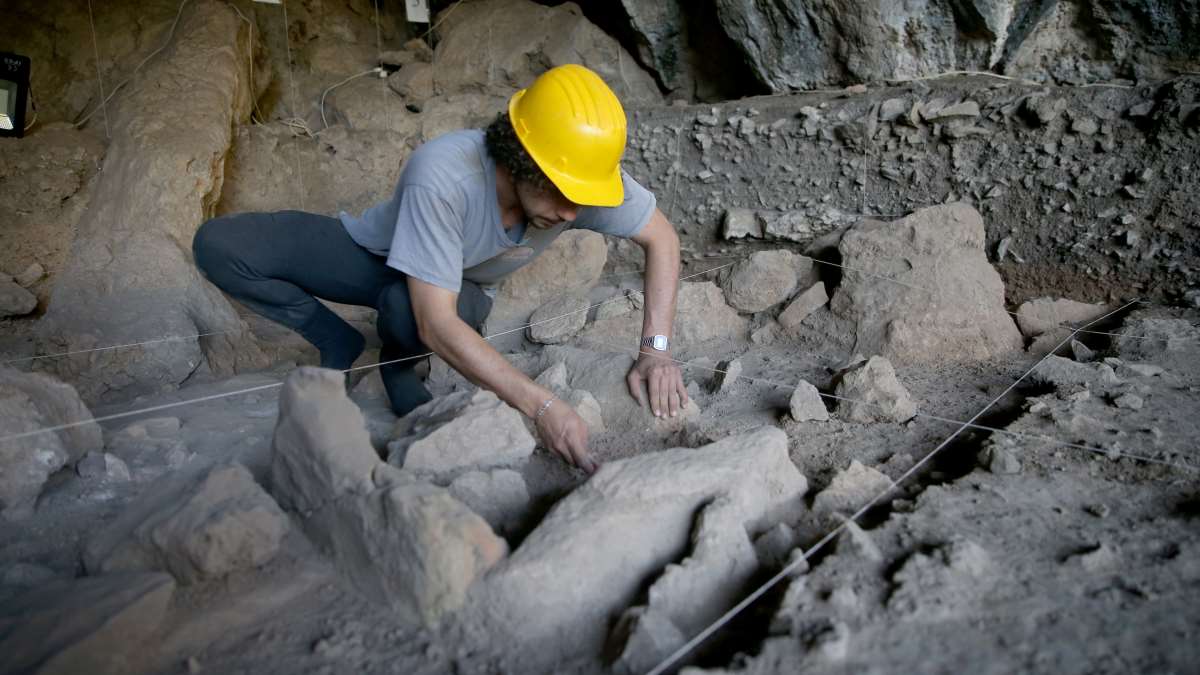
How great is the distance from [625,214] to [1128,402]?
1595 millimetres

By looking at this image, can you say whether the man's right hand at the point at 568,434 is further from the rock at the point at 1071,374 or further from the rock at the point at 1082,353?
the rock at the point at 1082,353

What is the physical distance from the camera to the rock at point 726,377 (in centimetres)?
256

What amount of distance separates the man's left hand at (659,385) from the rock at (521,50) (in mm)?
2977

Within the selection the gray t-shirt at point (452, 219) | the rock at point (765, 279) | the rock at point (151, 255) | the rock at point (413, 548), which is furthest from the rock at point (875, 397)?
the rock at point (151, 255)

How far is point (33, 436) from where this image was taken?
6.15 feet

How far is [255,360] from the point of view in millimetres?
3285

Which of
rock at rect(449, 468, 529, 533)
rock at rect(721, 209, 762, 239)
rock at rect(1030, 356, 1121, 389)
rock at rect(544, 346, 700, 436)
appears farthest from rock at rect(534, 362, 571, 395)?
rock at rect(721, 209, 762, 239)

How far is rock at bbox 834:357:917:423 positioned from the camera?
2.20 metres

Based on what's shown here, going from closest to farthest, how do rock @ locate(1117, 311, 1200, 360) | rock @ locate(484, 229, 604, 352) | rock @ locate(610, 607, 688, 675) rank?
rock @ locate(610, 607, 688, 675), rock @ locate(1117, 311, 1200, 360), rock @ locate(484, 229, 604, 352)

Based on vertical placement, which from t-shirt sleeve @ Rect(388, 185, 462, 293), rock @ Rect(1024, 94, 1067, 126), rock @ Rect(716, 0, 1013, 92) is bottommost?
t-shirt sleeve @ Rect(388, 185, 462, 293)

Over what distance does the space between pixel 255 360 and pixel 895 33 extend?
138 inches

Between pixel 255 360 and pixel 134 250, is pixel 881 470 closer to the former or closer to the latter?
pixel 255 360

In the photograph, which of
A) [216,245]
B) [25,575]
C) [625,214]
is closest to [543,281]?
[625,214]

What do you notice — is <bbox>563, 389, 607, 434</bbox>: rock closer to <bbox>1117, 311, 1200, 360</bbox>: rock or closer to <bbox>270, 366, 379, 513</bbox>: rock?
<bbox>270, 366, 379, 513</bbox>: rock
